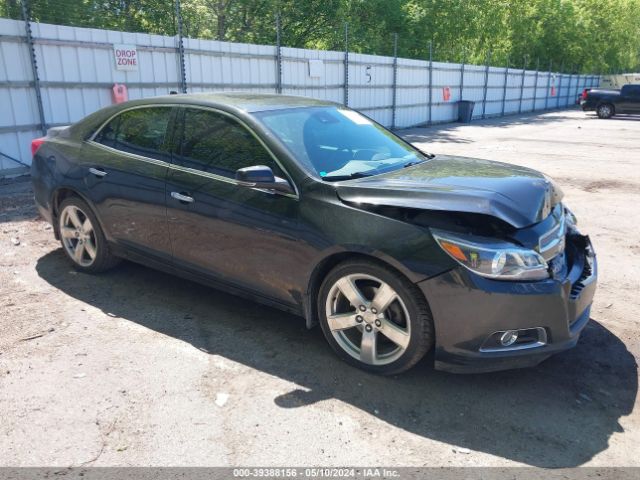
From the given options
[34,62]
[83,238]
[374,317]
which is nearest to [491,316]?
[374,317]

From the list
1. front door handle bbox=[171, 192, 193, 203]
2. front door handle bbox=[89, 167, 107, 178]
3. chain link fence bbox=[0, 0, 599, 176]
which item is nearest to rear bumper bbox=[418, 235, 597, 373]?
front door handle bbox=[171, 192, 193, 203]

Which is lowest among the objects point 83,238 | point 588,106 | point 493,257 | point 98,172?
point 588,106

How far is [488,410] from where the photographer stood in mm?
2973

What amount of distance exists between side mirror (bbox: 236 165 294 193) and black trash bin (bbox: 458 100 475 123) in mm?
22327

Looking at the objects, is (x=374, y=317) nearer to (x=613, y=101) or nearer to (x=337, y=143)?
(x=337, y=143)

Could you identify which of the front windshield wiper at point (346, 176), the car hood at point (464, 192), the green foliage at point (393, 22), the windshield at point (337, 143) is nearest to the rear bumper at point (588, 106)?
the green foliage at point (393, 22)

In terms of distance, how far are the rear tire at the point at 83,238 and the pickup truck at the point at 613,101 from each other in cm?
2887

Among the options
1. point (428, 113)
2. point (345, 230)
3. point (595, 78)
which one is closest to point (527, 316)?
point (345, 230)

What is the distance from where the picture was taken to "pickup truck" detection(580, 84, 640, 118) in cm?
2689

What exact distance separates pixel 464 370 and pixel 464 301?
1.37 ft

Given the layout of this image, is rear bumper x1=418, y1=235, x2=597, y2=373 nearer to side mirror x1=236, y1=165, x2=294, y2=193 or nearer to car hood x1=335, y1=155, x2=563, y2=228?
car hood x1=335, y1=155, x2=563, y2=228

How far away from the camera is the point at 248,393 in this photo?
123 inches

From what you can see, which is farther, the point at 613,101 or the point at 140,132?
the point at 613,101

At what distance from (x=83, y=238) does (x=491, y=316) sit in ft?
11.5
